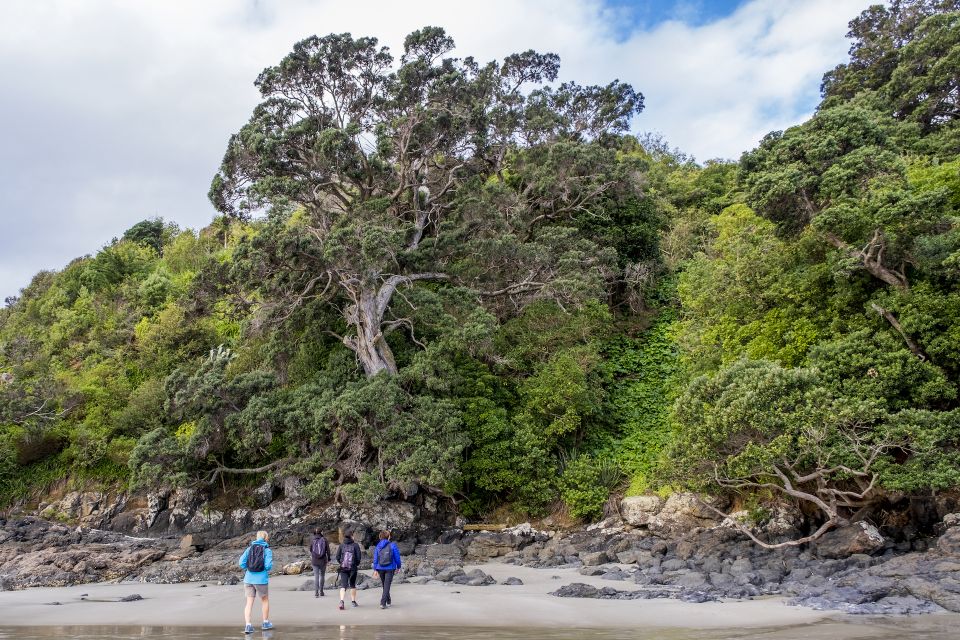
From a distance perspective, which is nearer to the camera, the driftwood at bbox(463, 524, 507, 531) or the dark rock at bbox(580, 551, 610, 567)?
the dark rock at bbox(580, 551, 610, 567)

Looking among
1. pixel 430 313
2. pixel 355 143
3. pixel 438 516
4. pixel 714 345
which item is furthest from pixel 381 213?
pixel 714 345

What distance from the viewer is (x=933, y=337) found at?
14.8 meters

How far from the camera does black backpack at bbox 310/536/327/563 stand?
12391 mm

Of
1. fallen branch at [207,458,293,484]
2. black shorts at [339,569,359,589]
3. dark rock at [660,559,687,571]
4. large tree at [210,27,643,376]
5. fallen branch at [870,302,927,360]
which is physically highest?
large tree at [210,27,643,376]

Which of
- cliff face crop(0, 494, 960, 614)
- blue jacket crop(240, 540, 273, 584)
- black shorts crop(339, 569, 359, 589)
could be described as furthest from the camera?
cliff face crop(0, 494, 960, 614)

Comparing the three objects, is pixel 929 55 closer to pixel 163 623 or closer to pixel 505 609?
pixel 505 609

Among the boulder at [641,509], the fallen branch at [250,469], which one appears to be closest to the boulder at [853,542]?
the boulder at [641,509]

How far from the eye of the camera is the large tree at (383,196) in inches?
830

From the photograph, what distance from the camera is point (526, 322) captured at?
24609 mm

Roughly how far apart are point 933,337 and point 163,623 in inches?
659

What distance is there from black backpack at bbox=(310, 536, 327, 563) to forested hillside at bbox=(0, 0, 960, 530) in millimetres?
5504

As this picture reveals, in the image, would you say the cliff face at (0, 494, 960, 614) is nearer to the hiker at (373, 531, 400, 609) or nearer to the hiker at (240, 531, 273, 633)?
the hiker at (373, 531, 400, 609)

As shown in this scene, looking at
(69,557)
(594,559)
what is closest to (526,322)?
(594,559)

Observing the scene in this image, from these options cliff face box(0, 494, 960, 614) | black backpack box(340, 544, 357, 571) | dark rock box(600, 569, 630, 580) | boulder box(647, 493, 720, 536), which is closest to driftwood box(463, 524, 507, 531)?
cliff face box(0, 494, 960, 614)
